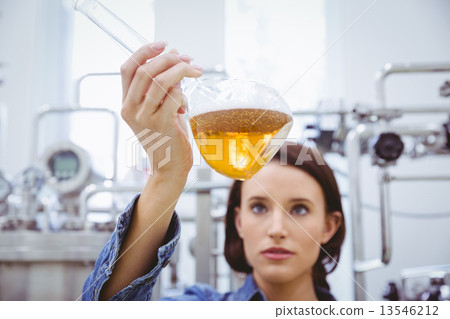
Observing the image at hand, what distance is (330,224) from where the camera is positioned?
0.63 meters

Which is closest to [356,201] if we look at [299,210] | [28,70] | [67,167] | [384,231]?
[384,231]

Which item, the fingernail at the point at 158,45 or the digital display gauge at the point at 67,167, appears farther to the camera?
the digital display gauge at the point at 67,167

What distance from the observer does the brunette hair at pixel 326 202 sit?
595mm

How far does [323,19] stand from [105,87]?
0.28 metres

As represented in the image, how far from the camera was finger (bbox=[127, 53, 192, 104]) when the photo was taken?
27 centimetres

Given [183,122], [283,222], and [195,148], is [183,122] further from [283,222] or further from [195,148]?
[283,222]

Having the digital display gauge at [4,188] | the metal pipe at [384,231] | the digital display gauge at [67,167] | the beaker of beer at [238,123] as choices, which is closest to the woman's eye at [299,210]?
the metal pipe at [384,231]

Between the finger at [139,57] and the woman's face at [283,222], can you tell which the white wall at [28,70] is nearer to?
the woman's face at [283,222]

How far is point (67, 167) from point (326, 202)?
0.66 meters

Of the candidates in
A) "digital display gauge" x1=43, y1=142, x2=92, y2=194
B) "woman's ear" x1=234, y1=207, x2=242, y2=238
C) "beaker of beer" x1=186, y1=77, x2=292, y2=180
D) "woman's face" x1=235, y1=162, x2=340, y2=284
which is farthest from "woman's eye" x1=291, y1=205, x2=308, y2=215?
"digital display gauge" x1=43, y1=142, x2=92, y2=194

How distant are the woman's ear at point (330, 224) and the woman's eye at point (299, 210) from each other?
0.16 ft

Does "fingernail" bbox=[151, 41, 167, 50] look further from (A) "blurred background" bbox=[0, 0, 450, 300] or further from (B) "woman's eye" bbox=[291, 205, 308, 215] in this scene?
(B) "woman's eye" bbox=[291, 205, 308, 215]

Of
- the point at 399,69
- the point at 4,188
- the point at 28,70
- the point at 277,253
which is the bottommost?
the point at 277,253

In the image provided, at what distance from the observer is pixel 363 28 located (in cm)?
102
